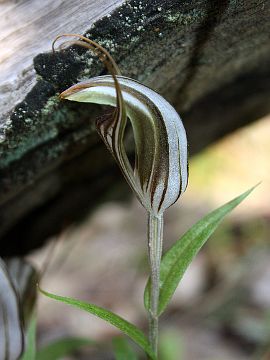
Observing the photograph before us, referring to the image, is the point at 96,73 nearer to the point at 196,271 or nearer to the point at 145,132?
the point at 145,132

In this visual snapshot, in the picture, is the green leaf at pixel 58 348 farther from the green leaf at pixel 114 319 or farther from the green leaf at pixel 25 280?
the green leaf at pixel 114 319

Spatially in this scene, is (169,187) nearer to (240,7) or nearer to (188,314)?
(240,7)

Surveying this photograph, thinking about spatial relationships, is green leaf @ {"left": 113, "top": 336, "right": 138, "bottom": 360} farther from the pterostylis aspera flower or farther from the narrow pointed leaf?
the pterostylis aspera flower

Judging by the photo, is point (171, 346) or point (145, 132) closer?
point (145, 132)

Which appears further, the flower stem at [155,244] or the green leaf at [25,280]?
the green leaf at [25,280]

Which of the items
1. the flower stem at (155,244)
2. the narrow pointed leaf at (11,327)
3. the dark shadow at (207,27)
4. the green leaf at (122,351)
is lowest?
the green leaf at (122,351)

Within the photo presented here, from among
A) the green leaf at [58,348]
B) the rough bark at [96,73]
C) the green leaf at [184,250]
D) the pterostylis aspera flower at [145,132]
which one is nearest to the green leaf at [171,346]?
the rough bark at [96,73]

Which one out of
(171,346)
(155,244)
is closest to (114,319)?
(155,244)
